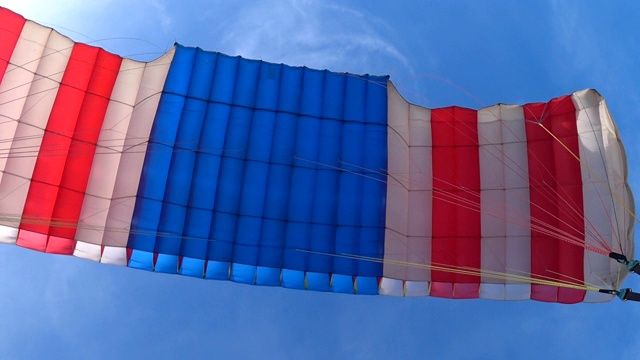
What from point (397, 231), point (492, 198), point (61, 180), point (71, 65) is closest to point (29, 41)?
point (71, 65)

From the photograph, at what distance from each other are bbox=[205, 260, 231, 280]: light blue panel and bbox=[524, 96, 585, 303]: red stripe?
540 cm

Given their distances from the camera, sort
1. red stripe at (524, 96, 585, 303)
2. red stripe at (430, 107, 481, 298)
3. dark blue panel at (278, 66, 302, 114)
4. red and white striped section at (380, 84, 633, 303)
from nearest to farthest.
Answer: red and white striped section at (380, 84, 633, 303)
red stripe at (524, 96, 585, 303)
red stripe at (430, 107, 481, 298)
dark blue panel at (278, 66, 302, 114)

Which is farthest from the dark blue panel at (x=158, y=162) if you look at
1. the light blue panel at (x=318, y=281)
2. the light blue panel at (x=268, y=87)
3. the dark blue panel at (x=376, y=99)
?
the dark blue panel at (x=376, y=99)

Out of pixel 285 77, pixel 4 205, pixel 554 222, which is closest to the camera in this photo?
pixel 4 205

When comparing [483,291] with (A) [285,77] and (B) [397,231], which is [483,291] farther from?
(A) [285,77]

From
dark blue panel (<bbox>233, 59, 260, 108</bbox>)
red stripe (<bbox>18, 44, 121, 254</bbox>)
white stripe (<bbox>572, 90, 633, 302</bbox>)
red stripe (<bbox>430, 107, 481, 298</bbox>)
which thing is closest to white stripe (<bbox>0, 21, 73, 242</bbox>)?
red stripe (<bbox>18, 44, 121, 254</bbox>)

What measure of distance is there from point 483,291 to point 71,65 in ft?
27.8

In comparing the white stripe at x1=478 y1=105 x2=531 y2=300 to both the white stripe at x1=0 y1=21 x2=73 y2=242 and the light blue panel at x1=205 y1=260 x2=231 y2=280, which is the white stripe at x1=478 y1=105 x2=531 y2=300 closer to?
the light blue panel at x1=205 y1=260 x2=231 y2=280

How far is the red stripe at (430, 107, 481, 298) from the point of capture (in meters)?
11.0

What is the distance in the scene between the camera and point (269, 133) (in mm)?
11289

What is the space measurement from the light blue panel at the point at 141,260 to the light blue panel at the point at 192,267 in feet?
1.80

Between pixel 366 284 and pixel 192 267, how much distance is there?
122 inches

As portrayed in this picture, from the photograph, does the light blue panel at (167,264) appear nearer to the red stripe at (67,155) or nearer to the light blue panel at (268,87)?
the red stripe at (67,155)

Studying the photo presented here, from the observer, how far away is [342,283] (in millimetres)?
10914
